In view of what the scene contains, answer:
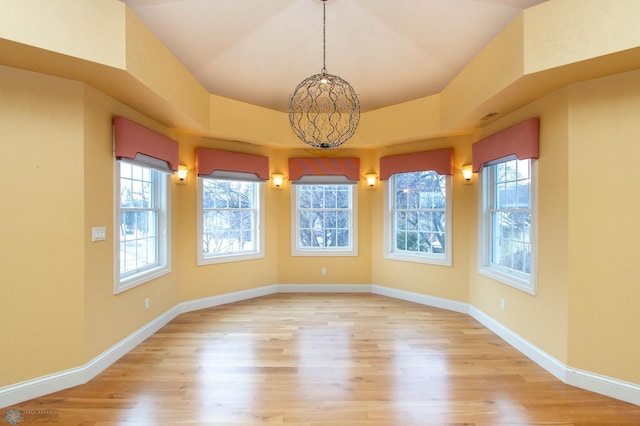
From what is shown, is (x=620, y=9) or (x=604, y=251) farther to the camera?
(x=604, y=251)

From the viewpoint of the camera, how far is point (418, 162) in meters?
4.50

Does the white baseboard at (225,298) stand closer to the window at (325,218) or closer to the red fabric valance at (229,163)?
the window at (325,218)

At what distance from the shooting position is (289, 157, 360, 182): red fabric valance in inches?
199

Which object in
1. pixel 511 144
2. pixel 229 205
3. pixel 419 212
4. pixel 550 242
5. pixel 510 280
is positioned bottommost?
pixel 510 280

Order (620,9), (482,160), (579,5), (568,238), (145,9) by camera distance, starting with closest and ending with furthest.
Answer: (620,9)
(579,5)
(568,238)
(145,9)
(482,160)

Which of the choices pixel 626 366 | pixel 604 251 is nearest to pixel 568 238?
pixel 604 251

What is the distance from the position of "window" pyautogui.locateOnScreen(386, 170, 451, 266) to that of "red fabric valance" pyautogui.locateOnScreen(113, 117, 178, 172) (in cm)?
321

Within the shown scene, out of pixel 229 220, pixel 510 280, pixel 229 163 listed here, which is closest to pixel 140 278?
pixel 229 220

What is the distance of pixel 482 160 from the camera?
3686 millimetres

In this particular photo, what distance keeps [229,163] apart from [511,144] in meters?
3.47

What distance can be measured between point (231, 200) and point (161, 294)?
164 centimetres

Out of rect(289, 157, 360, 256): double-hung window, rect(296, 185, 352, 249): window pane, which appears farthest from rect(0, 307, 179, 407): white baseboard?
rect(296, 185, 352, 249): window pane

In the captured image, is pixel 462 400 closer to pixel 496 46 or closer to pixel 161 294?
pixel 496 46

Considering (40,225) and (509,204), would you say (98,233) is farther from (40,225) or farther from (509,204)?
(509,204)
